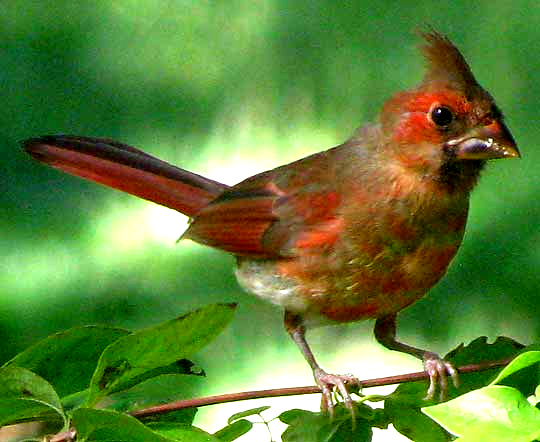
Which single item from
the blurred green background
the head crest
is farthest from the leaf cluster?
the blurred green background

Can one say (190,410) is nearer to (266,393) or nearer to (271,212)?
(266,393)

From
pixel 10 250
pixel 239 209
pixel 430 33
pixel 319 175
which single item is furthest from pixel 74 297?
pixel 430 33

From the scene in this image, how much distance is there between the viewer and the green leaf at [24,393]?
1.51 m

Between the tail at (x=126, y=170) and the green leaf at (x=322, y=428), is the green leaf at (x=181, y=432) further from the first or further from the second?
the tail at (x=126, y=170)

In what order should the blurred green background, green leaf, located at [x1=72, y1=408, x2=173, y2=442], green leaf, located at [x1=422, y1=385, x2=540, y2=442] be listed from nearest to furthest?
green leaf, located at [x1=422, y1=385, x2=540, y2=442] < green leaf, located at [x1=72, y1=408, x2=173, y2=442] < the blurred green background

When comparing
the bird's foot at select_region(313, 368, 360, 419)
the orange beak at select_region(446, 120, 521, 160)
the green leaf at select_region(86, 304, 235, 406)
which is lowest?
the bird's foot at select_region(313, 368, 360, 419)

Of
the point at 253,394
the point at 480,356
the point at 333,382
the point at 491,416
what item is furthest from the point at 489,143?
the point at 491,416

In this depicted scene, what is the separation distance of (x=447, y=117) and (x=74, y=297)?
1.09m

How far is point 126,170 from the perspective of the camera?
2.78 meters

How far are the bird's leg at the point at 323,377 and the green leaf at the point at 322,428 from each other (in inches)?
0.9

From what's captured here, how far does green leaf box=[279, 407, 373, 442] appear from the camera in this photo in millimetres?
1633

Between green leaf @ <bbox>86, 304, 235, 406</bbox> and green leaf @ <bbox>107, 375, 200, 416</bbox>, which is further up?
green leaf @ <bbox>86, 304, 235, 406</bbox>

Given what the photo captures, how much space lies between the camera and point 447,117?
238 centimetres

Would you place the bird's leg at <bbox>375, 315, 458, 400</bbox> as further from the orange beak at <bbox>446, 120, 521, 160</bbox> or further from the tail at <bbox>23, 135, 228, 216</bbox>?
the tail at <bbox>23, 135, 228, 216</bbox>
